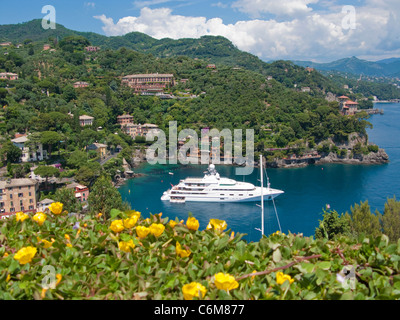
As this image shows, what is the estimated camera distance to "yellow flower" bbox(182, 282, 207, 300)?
3.58 feet

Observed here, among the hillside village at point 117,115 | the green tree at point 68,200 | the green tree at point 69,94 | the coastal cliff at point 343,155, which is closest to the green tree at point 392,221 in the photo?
the green tree at point 68,200

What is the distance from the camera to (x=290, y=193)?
1686 cm

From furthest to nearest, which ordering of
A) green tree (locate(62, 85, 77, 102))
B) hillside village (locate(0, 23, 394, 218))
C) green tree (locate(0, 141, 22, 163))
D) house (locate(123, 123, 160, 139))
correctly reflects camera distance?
1. green tree (locate(62, 85, 77, 102))
2. house (locate(123, 123, 160, 139))
3. hillside village (locate(0, 23, 394, 218))
4. green tree (locate(0, 141, 22, 163))

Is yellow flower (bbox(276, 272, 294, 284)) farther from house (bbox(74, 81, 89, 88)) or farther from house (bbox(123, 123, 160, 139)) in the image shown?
house (bbox(74, 81, 89, 88))

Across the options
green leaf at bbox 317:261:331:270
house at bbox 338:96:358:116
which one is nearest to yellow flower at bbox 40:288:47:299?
green leaf at bbox 317:261:331:270

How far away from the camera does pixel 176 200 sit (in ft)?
51.4

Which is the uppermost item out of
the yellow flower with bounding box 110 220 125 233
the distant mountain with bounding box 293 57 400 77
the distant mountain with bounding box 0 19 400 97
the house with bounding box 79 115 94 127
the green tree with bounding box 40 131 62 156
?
the distant mountain with bounding box 293 57 400 77

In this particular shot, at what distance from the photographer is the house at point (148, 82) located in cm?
3278

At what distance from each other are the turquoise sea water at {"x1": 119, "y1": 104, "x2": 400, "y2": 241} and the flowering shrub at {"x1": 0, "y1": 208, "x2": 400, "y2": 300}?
29.2 ft

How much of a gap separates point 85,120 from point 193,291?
24.9m

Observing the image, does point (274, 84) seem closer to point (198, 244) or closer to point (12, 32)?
point (198, 244)

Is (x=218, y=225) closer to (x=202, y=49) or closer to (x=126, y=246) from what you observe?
(x=126, y=246)

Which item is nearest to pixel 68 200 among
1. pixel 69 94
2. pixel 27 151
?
pixel 27 151

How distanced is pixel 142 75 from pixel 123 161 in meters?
14.5
